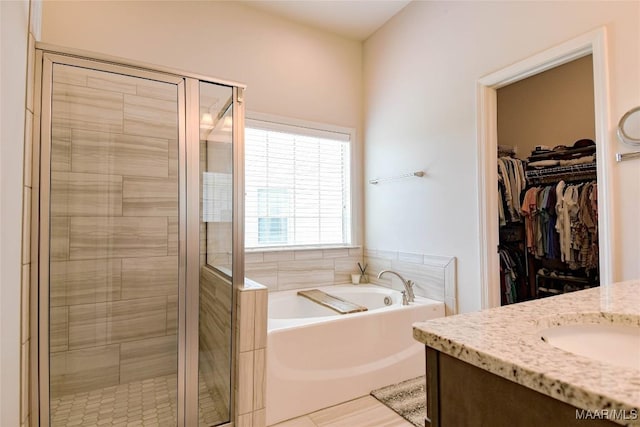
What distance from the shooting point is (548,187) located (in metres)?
2.74

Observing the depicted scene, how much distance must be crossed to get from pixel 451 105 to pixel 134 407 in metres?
2.99

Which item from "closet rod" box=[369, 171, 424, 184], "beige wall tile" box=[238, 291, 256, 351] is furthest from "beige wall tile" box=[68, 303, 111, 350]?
"closet rod" box=[369, 171, 424, 184]

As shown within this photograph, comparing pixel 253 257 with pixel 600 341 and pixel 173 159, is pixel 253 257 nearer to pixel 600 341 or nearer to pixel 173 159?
pixel 173 159

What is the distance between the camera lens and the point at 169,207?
2.12 m

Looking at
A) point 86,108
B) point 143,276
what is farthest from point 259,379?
point 86,108

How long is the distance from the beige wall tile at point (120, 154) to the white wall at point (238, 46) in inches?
27.2

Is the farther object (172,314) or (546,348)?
(172,314)

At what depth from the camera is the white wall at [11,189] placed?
3.65 ft

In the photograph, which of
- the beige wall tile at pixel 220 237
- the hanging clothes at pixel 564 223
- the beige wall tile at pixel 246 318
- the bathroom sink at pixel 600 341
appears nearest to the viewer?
the bathroom sink at pixel 600 341

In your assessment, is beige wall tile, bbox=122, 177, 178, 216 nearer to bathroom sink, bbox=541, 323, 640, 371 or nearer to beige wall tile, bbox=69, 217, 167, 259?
beige wall tile, bbox=69, 217, 167, 259

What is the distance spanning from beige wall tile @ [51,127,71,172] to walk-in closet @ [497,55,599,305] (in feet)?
10.1

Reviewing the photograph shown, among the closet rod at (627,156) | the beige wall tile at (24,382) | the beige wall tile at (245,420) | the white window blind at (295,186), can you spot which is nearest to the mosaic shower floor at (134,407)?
the beige wall tile at (245,420)

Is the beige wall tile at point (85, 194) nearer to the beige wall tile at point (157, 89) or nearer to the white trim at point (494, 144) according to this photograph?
the beige wall tile at point (157, 89)

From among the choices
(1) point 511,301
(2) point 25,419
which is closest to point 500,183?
(1) point 511,301
